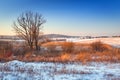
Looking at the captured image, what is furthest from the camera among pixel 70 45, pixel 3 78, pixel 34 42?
pixel 34 42

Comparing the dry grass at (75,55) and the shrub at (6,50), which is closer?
the dry grass at (75,55)

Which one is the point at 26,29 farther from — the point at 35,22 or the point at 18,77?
the point at 18,77

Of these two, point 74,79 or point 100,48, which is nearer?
point 74,79

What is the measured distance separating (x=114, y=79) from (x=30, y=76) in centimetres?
391

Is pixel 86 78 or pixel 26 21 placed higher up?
pixel 26 21

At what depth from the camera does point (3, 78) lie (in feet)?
31.8

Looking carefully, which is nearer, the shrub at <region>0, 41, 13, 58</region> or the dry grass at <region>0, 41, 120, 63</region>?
the dry grass at <region>0, 41, 120, 63</region>

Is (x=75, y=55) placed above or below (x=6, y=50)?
below

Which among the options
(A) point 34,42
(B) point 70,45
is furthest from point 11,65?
(A) point 34,42

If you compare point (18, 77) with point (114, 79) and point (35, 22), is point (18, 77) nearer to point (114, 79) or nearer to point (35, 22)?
point (114, 79)

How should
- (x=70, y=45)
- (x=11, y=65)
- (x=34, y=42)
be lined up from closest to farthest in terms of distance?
(x=11, y=65)
(x=70, y=45)
(x=34, y=42)

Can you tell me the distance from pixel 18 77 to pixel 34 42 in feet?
94.9

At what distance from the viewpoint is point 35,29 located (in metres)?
38.8

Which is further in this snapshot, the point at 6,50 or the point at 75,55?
the point at 6,50
